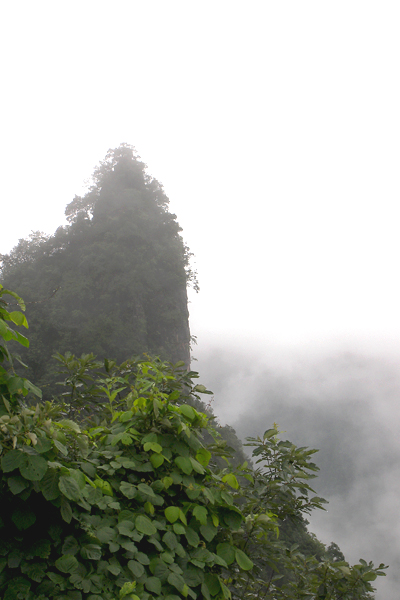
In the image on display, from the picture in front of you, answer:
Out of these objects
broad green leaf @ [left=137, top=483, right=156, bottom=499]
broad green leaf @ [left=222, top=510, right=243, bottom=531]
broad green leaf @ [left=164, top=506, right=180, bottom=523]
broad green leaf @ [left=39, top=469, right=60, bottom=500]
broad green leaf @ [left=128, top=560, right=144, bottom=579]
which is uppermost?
broad green leaf @ [left=222, top=510, right=243, bottom=531]

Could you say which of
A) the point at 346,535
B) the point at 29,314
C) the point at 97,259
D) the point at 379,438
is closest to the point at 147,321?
the point at 97,259

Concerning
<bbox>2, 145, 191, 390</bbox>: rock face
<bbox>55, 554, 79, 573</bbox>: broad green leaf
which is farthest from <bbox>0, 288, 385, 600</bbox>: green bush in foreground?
<bbox>2, 145, 191, 390</bbox>: rock face

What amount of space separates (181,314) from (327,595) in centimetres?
2304

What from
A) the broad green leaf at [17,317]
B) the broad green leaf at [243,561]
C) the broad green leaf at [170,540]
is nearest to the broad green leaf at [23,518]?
the broad green leaf at [170,540]

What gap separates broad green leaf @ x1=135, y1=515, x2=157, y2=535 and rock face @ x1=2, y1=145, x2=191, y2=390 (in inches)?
753

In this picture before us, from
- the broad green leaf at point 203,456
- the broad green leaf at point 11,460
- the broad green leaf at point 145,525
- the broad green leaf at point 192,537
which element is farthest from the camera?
the broad green leaf at point 203,456

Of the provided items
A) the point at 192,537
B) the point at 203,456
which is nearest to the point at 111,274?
the point at 203,456

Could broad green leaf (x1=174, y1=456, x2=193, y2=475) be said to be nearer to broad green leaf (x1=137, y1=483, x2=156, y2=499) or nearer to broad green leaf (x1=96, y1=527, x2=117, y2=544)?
broad green leaf (x1=137, y1=483, x2=156, y2=499)

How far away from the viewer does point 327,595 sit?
67.6 inches

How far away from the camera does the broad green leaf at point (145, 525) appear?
1175 mm

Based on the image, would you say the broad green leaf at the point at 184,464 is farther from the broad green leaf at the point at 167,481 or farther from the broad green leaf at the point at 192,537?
the broad green leaf at the point at 192,537

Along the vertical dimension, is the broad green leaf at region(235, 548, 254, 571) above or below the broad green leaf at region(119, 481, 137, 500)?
below

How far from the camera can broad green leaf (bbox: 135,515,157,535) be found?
1.17 m

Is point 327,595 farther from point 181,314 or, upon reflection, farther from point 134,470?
point 181,314
